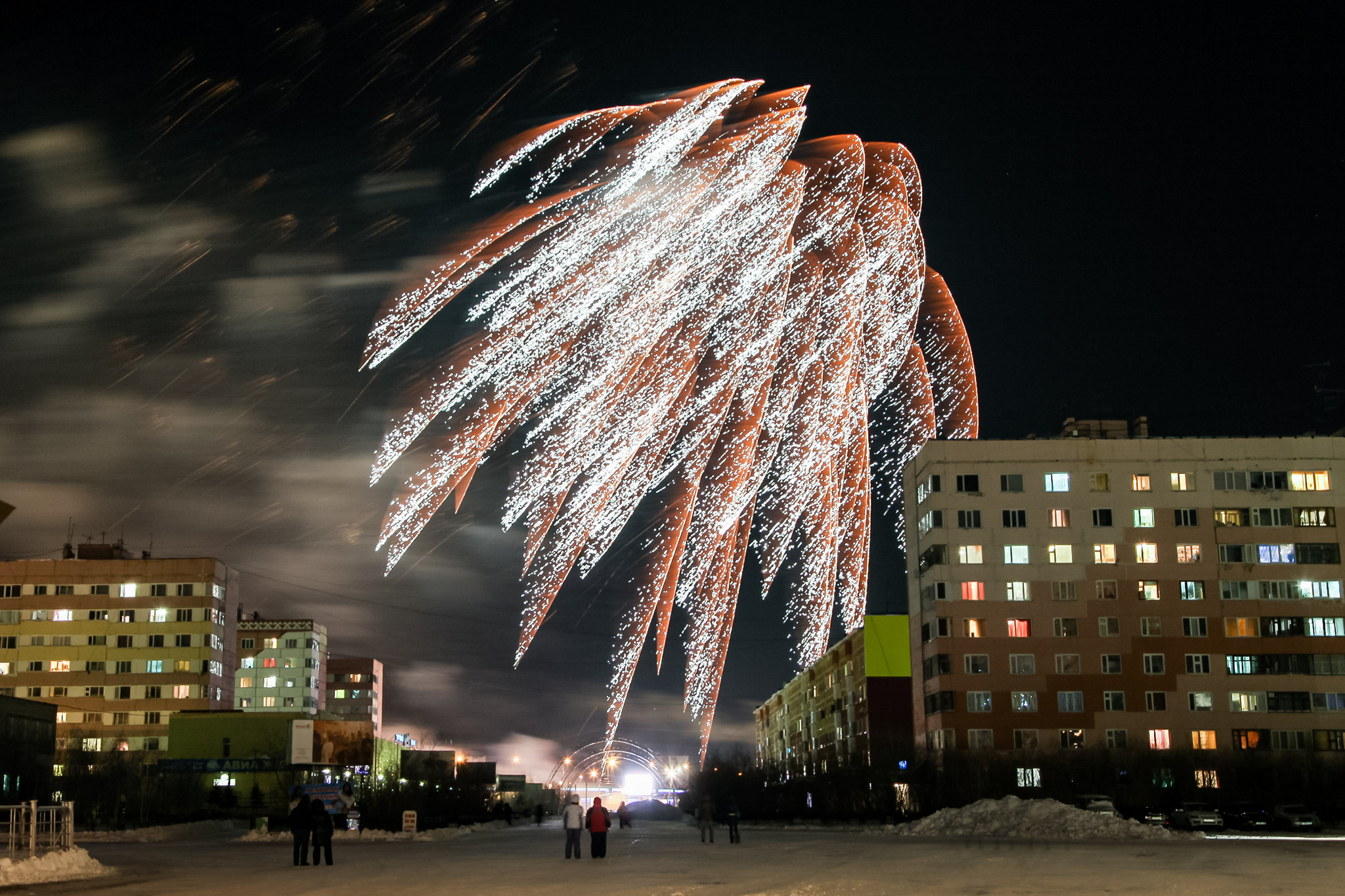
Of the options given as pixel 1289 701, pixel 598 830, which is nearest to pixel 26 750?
pixel 598 830

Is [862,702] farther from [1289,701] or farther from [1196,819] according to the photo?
[1196,819]

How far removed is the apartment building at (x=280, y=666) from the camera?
18125cm

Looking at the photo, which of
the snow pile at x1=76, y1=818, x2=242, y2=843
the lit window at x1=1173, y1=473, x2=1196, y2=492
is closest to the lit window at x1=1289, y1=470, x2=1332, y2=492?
the lit window at x1=1173, y1=473, x2=1196, y2=492

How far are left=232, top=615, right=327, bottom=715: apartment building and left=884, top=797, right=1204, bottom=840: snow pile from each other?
140814 millimetres

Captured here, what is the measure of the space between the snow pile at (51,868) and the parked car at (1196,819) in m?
42.8

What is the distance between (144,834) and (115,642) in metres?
70.4

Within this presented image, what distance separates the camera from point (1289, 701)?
3290 inches

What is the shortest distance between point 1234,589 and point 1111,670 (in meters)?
8.86

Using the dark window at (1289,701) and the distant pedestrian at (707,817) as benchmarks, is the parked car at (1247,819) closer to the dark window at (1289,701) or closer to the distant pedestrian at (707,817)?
the dark window at (1289,701)

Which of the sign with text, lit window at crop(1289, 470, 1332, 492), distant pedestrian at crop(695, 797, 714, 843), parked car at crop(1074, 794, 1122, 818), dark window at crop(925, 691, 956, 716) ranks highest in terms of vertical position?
lit window at crop(1289, 470, 1332, 492)

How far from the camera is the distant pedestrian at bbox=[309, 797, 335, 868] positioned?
3159 centimetres

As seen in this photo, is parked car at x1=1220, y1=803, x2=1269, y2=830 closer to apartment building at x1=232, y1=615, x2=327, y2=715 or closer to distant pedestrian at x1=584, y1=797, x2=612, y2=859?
distant pedestrian at x1=584, y1=797, x2=612, y2=859

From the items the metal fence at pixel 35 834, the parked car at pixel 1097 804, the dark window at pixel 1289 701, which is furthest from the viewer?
the dark window at pixel 1289 701

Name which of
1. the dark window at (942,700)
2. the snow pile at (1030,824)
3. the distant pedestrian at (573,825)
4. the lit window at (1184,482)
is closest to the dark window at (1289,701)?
the lit window at (1184,482)
